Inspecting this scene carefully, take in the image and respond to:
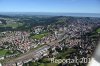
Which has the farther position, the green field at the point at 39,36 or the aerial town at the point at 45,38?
the green field at the point at 39,36

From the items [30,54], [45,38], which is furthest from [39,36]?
[30,54]

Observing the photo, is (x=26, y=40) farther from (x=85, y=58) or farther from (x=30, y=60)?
(x=85, y=58)

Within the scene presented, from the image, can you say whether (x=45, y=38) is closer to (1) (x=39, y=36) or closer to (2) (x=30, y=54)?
(1) (x=39, y=36)

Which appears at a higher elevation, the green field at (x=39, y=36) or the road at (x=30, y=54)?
the green field at (x=39, y=36)

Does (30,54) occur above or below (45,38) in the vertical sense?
below

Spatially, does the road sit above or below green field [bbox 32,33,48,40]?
below

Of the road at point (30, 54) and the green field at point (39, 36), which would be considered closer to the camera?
the road at point (30, 54)

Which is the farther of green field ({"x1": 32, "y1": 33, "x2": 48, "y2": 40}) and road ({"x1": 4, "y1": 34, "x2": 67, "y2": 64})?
green field ({"x1": 32, "y1": 33, "x2": 48, "y2": 40})

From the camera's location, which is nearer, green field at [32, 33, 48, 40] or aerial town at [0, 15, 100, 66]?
aerial town at [0, 15, 100, 66]
